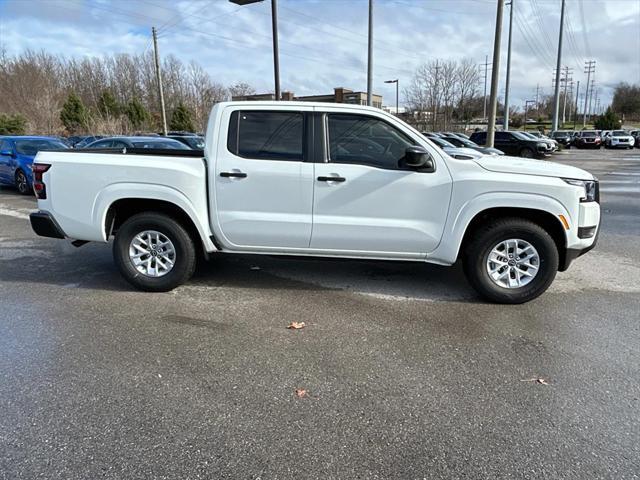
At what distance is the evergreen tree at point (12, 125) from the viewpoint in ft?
111

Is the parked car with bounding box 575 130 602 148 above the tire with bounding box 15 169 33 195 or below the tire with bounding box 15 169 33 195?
above

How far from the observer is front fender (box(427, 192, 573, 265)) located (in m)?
4.39

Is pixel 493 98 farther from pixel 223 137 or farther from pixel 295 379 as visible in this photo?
pixel 295 379

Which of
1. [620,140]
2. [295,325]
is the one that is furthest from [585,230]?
[620,140]

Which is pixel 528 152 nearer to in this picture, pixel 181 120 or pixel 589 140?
pixel 589 140

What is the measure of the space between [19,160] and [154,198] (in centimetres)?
985

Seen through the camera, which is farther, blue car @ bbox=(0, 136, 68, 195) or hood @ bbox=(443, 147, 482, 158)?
blue car @ bbox=(0, 136, 68, 195)

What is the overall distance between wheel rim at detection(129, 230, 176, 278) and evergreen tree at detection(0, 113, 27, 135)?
3630 cm

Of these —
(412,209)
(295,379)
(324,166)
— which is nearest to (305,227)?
(324,166)

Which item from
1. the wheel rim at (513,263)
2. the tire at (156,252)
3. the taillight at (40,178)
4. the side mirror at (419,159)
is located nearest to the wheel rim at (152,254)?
the tire at (156,252)

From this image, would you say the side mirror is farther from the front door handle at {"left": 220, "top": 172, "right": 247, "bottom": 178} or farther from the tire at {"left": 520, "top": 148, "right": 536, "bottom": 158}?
the tire at {"left": 520, "top": 148, "right": 536, "bottom": 158}

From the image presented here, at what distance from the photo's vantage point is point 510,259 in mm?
4637

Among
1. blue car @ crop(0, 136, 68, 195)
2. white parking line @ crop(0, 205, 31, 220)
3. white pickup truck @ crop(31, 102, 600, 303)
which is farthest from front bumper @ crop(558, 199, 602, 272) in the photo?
blue car @ crop(0, 136, 68, 195)

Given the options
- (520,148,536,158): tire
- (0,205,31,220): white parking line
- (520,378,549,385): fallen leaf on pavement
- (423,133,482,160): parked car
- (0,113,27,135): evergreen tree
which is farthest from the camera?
(0,113,27,135): evergreen tree
